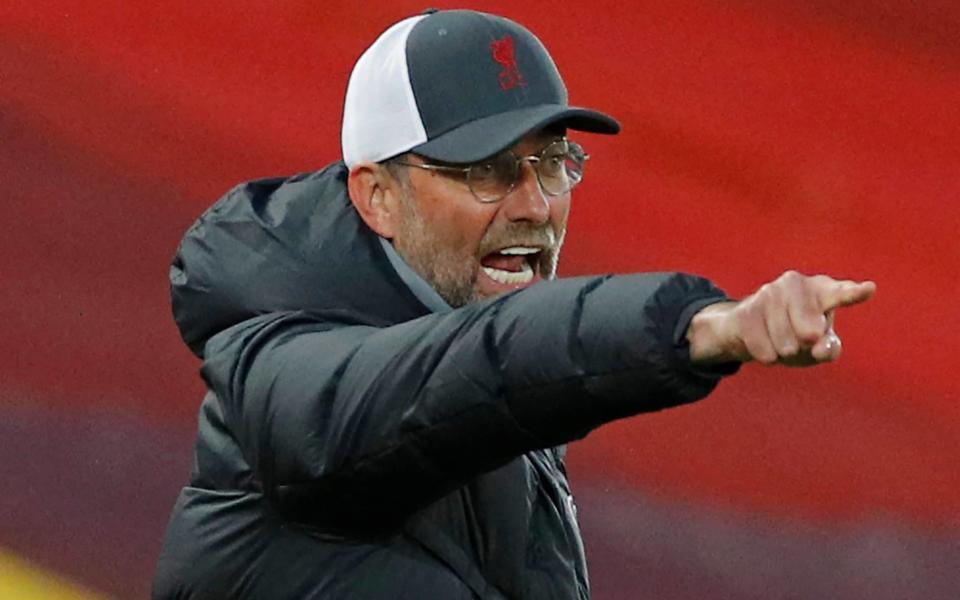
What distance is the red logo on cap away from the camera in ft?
5.97

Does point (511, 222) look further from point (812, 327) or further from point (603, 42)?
point (603, 42)

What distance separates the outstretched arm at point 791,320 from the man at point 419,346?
4 centimetres

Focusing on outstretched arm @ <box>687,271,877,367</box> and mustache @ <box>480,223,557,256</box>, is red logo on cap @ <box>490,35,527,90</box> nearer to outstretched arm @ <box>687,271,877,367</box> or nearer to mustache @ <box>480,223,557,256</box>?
mustache @ <box>480,223,557,256</box>

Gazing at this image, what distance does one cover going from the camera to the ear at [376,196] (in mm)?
1847

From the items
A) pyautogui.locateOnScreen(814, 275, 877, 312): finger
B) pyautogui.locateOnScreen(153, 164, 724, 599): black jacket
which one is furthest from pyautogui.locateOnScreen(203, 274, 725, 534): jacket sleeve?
pyautogui.locateOnScreen(814, 275, 877, 312): finger

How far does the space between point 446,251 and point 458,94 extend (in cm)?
14

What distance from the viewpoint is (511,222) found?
1.83 m

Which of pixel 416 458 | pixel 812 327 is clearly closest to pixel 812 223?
pixel 416 458

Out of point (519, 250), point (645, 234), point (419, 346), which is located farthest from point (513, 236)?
point (645, 234)

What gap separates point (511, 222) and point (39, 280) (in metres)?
1.11

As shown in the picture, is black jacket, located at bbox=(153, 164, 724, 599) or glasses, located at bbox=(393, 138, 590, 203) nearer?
black jacket, located at bbox=(153, 164, 724, 599)

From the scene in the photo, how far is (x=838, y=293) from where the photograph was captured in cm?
126

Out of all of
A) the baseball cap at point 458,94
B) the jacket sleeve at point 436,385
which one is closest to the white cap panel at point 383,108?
the baseball cap at point 458,94

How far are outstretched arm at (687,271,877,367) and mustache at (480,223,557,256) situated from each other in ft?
1.75
